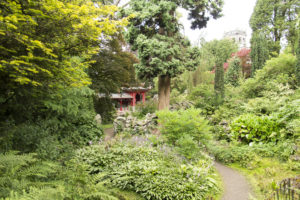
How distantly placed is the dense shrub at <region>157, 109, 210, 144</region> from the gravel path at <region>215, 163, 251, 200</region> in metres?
1.10

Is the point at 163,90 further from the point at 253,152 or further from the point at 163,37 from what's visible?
the point at 253,152

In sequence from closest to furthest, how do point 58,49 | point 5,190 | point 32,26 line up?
point 5,190, point 32,26, point 58,49

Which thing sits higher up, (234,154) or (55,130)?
(55,130)

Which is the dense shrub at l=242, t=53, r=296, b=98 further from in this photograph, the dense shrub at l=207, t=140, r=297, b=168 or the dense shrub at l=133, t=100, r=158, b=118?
the dense shrub at l=133, t=100, r=158, b=118

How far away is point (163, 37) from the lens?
9.53 m

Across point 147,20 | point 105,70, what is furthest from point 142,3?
point 105,70

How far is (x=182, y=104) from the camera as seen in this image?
536 inches

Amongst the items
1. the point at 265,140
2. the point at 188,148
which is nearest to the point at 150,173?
the point at 188,148

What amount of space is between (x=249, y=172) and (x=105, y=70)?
7314 mm

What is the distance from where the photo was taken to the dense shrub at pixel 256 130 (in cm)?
673

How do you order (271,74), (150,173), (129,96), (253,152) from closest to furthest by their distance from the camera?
(150,173) < (253,152) < (271,74) < (129,96)

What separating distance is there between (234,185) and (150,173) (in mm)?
2288

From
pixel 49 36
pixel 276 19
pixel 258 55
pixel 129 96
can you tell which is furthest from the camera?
pixel 129 96

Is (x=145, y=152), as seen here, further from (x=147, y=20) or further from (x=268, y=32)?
(x=268, y=32)
